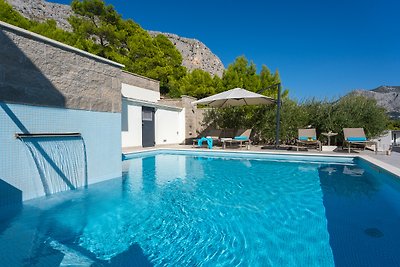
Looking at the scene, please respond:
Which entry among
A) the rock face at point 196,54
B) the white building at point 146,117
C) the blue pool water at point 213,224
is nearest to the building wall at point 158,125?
the white building at point 146,117

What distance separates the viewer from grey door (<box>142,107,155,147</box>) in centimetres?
1120

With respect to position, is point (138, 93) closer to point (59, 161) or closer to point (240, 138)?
point (240, 138)

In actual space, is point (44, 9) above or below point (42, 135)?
above

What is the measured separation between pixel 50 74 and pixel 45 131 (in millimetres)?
1039

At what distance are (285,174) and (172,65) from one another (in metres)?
20.0

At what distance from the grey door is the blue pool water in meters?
5.84

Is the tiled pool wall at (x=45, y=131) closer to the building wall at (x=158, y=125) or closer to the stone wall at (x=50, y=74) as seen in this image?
the stone wall at (x=50, y=74)

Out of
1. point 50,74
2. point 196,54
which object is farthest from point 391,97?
point 196,54

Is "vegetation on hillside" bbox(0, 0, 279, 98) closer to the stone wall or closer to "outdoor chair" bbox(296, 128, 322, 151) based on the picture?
A: "outdoor chair" bbox(296, 128, 322, 151)

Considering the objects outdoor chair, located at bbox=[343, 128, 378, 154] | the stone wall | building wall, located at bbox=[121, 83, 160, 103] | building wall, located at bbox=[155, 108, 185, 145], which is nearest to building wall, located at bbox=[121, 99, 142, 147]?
building wall, located at bbox=[155, 108, 185, 145]

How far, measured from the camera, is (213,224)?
3117mm

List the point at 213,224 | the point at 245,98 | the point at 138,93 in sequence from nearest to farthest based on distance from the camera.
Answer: the point at 213,224 → the point at 245,98 → the point at 138,93

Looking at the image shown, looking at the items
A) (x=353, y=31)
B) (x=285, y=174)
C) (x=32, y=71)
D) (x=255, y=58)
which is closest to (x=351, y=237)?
(x=285, y=174)

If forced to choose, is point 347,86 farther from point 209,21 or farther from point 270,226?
point 209,21
